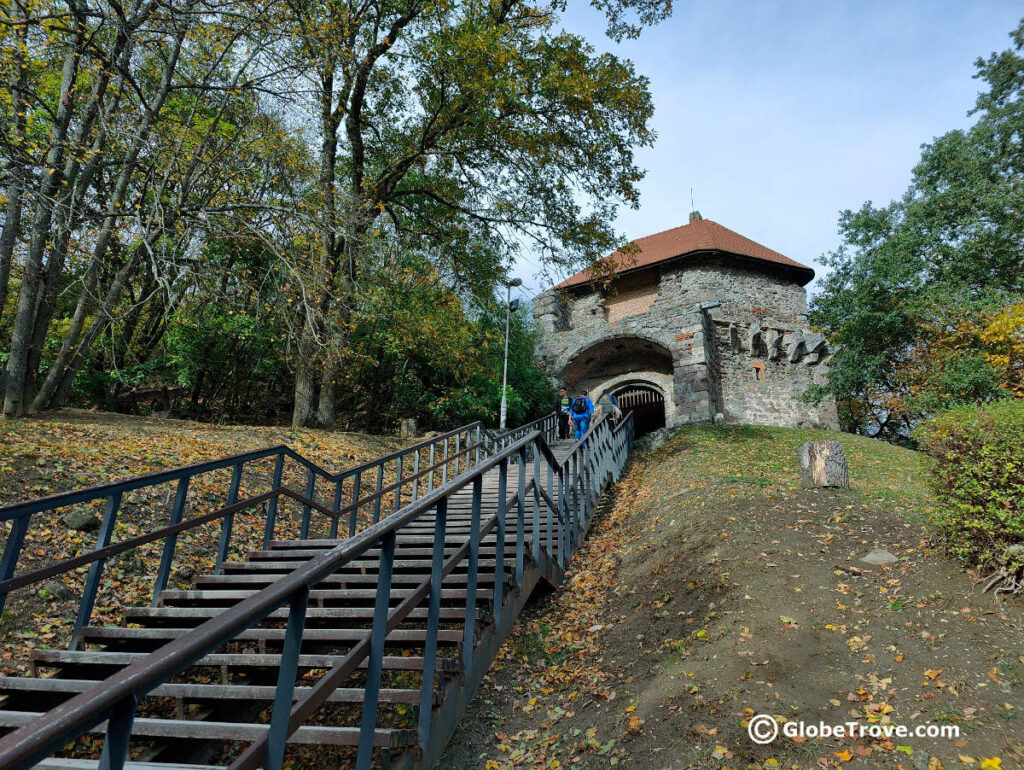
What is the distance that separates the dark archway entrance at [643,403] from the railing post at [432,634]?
15601mm

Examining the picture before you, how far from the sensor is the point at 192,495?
6.41 m

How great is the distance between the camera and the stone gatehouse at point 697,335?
684 inches

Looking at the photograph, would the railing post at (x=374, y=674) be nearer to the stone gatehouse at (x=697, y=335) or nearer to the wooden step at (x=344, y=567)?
the wooden step at (x=344, y=567)

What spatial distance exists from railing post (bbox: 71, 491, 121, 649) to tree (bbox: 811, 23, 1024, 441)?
17.3 meters

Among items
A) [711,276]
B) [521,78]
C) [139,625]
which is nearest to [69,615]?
[139,625]

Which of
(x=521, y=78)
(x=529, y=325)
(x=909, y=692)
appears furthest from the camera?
(x=529, y=325)

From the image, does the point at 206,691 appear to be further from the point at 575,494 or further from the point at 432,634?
the point at 575,494

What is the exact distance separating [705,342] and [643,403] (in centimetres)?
528

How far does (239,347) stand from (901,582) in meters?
15.3

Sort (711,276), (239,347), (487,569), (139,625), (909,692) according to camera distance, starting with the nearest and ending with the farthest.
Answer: (909,692) < (139,625) < (487,569) < (239,347) < (711,276)

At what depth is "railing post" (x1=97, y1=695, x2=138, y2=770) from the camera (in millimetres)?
985

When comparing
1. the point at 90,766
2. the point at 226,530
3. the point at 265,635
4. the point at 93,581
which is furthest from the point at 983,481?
the point at 93,581

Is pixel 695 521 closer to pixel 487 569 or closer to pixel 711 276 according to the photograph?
pixel 487 569

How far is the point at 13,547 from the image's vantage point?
8.90 ft
